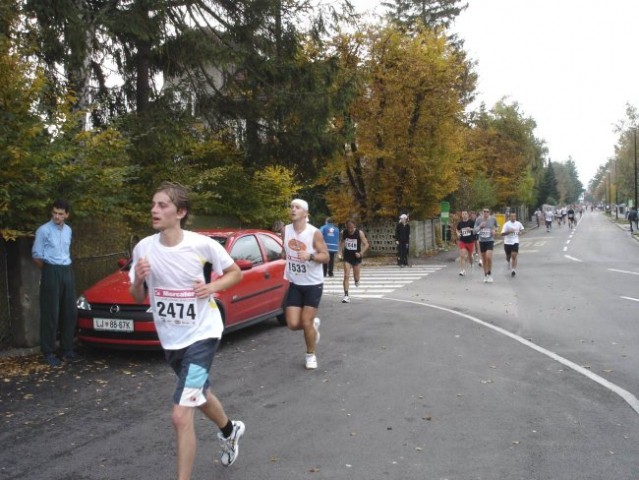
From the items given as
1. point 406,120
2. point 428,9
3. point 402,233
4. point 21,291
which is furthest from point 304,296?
point 428,9

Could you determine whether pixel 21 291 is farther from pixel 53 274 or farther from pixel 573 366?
pixel 573 366

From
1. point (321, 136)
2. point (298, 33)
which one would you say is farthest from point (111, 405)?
point (298, 33)

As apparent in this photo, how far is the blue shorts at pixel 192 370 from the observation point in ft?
11.7

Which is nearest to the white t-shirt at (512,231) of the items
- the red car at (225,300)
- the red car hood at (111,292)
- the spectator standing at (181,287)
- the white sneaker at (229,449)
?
the red car at (225,300)

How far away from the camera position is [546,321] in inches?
388

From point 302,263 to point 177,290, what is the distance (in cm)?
322

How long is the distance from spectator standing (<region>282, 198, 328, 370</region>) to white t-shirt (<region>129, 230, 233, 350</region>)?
3055 millimetres

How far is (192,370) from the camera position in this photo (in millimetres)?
3627

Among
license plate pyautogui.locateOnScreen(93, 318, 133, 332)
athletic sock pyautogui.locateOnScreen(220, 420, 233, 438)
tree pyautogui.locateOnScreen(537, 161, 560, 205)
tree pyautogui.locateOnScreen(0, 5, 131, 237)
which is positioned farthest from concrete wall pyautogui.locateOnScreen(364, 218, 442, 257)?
tree pyautogui.locateOnScreen(537, 161, 560, 205)

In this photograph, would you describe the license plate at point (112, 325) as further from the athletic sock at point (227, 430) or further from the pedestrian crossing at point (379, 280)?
the pedestrian crossing at point (379, 280)

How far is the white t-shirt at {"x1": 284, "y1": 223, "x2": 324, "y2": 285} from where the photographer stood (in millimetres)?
6844

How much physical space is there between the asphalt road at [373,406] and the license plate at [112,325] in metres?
0.43

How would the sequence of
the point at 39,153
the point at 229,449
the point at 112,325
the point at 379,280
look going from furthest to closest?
the point at 379,280
the point at 39,153
the point at 112,325
the point at 229,449

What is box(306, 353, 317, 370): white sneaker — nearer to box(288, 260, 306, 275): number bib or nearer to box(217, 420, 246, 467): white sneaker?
box(288, 260, 306, 275): number bib
